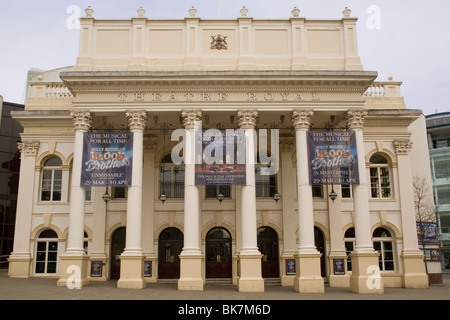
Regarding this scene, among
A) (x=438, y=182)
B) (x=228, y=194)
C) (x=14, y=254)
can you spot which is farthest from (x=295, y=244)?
(x=438, y=182)

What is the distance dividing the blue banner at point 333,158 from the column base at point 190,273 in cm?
605

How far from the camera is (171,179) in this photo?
A: 82.4 feet

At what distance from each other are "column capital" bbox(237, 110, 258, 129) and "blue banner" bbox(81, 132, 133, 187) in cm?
499

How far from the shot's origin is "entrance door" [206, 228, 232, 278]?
2417 centimetres

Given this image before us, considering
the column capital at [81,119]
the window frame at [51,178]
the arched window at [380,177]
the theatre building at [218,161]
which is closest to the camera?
the theatre building at [218,161]

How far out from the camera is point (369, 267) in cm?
1938

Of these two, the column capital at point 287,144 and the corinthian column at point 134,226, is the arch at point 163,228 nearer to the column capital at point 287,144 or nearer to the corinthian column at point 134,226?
the corinthian column at point 134,226

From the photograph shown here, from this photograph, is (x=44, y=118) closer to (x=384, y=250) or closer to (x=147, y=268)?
(x=147, y=268)

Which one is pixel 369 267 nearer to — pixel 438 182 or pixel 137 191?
pixel 137 191

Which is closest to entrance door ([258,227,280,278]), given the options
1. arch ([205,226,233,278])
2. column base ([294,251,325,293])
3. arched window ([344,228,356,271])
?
arch ([205,226,233,278])

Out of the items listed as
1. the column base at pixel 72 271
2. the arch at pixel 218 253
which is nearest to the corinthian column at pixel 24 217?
the column base at pixel 72 271

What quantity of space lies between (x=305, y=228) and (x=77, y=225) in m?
9.90

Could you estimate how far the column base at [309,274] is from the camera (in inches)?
745

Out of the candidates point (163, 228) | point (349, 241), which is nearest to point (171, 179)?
point (163, 228)
